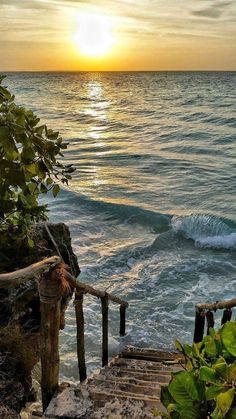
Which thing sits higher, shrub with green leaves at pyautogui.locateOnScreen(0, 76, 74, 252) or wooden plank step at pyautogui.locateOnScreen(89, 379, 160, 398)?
shrub with green leaves at pyautogui.locateOnScreen(0, 76, 74, 252)

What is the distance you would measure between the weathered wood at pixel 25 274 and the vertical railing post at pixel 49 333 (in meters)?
0.12

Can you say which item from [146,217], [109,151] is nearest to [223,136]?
[109,151]

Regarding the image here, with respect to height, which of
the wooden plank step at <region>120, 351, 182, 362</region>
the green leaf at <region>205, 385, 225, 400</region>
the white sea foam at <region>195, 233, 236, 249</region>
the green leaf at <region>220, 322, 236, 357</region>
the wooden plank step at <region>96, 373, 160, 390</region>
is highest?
the green leaf at <region>220, 322, 236, 357</region>

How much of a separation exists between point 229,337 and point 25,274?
1.47 m

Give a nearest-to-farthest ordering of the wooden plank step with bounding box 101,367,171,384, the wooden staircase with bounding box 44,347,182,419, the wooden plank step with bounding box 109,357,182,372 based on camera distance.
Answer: the wooden staircase with bounding box 44,347,182,419
the wooden plank step with bounding box 101,367,171,384
the wooden plank step with bounding box 109,357,182,372

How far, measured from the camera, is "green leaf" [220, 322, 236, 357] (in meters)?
1.69

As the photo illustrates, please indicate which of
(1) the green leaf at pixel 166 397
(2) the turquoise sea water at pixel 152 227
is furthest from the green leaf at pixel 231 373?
(2) the turquoise sea water at pixel 152 227

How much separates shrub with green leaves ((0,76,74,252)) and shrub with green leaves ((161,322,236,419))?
1.72m

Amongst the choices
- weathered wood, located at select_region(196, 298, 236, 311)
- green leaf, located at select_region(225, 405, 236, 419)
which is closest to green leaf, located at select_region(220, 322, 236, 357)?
green leaf, located at select_region(225, 405, 236, 419)

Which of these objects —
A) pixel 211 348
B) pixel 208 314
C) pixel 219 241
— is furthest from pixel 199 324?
pixel 219 241

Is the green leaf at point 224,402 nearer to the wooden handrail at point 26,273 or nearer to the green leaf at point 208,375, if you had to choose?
the green leaf at point 208,375

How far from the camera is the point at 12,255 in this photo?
14.1 feet

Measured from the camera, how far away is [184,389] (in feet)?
5.32

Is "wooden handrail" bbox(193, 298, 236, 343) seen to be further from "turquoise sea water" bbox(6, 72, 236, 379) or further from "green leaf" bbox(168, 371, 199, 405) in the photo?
"green leaf" bbox(168, 371, 199, 405)
